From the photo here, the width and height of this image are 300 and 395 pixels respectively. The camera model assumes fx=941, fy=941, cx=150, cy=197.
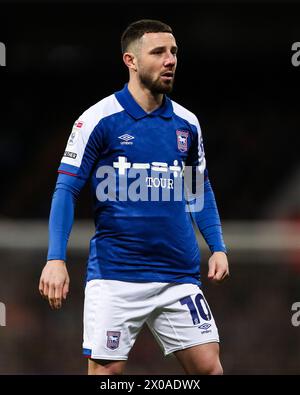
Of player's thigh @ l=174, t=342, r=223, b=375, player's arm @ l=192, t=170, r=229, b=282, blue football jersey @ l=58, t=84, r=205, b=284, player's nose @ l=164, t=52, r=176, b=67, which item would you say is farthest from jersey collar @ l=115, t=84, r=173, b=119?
player's thigh @ l=174, t=342, r=223, b=375

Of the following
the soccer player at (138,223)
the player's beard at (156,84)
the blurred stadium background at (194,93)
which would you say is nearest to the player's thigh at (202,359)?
the soccer player at (138,223)

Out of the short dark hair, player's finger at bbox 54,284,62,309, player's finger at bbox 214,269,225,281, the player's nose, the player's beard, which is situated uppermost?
the short dark hair

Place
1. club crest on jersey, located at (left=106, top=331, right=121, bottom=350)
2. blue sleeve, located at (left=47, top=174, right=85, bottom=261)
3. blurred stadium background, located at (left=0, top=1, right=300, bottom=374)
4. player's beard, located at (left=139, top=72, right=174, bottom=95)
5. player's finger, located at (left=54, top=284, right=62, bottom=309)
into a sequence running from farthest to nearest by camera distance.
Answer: blurred stadium background, located at (left=0, top=1, right=300, bottom=374)
player's beard, located at (left=139, top=72, right=174, bottom=95)
club crest on jersey, located at (left=106, top=331, right=121, bottom=350)
blue sleeve, located at (left=47, top=174, right=85, bottom=261)
player's finger, located at (left=54, top=284, right=62, bottom=309)

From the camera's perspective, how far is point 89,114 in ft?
15.2

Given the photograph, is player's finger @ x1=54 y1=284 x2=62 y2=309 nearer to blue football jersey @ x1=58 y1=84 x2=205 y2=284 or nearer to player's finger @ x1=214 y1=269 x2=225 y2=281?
blue football jersey @ x1=58 y1=84 x2=205 y2=284

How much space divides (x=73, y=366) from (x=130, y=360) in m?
0.49

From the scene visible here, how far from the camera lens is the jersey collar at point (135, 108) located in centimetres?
471

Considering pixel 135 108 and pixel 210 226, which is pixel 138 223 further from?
pixel 135 108

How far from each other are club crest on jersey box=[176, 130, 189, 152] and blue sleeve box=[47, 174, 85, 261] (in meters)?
0.54

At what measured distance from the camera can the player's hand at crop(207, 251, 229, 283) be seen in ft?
15.3

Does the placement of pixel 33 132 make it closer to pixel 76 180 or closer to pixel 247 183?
pixel 247 183

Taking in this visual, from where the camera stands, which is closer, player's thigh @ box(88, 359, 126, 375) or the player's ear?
player's thigh @ box(88, 359, 126, 375)

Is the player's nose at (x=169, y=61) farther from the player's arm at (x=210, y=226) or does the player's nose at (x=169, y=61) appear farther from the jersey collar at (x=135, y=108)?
the player's arm at (x=210, y=226)

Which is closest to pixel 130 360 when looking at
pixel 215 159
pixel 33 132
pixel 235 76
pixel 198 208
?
pixel 198 208
